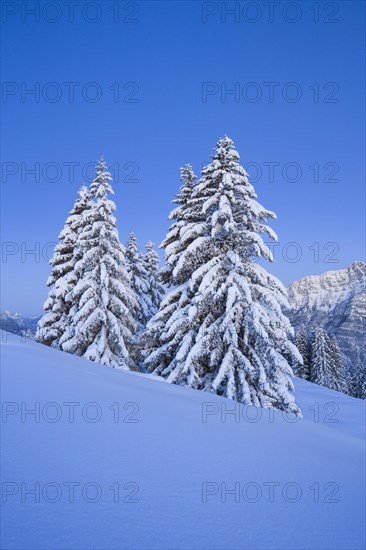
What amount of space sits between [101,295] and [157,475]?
1550cm

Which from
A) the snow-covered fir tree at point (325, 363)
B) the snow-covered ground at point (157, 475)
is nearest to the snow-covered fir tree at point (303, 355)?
the snow-covered fir tree at point (325, 363)

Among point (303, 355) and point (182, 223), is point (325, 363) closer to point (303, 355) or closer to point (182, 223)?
point (303, 355)

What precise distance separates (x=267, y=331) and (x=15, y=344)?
827 cm

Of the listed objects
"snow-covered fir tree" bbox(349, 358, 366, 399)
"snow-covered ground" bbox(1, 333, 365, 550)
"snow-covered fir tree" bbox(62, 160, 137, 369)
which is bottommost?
"snow-covered ground" bbox(1, 333, 365, 550)

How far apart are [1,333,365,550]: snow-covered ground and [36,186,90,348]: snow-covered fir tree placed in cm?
1495

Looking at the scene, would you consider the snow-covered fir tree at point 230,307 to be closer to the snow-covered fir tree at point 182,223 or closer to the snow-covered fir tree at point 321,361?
the snow-covered fir tree at point 182,223

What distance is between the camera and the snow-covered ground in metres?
2.45

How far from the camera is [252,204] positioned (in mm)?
13625

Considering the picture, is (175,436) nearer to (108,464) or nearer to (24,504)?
(108,464)

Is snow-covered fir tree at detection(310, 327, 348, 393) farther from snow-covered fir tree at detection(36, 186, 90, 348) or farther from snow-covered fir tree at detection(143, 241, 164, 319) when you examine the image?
snow-covered fir tree at detection(36, 186, 90, 348)

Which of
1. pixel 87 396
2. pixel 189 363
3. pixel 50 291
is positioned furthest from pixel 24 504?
pixel 50 291

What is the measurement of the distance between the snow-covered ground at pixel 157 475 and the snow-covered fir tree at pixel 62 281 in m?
14.9

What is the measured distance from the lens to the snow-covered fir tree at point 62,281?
20328mm

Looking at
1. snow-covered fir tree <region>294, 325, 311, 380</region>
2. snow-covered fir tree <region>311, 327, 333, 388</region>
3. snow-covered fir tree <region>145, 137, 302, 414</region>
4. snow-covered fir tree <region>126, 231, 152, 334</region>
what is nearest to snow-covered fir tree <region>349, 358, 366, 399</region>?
snow-covered fir tree <region>311, 327, 333, 388</region>
